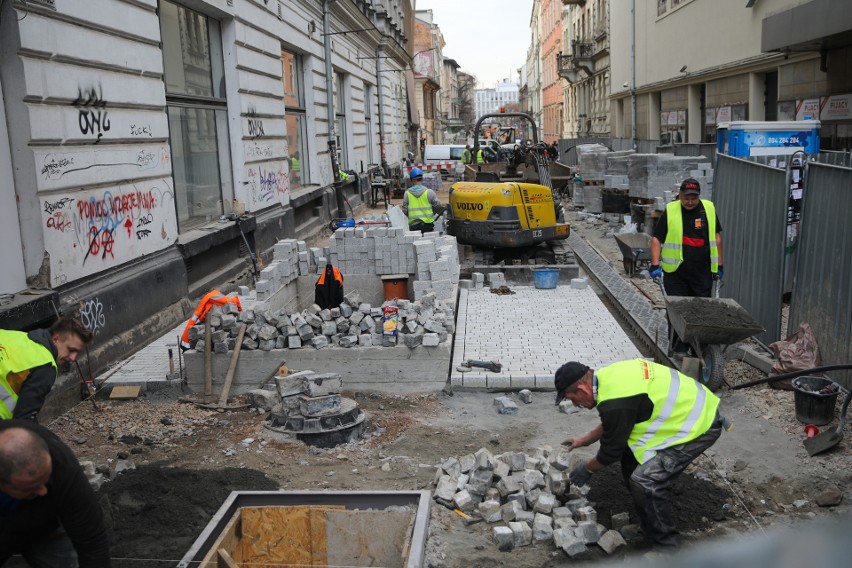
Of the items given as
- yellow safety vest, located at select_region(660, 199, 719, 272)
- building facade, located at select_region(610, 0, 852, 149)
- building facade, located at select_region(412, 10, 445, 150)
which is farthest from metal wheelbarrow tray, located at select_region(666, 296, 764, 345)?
building facade, located at select_region(412, 10, 445, 150)

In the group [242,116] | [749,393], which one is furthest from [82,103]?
[749,393]

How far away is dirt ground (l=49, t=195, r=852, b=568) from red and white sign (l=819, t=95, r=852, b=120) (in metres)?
9.41

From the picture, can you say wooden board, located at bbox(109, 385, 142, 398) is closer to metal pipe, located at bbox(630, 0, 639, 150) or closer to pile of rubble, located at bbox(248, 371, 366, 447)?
pile of rubble, located at bbox(248, 371, 366, 447)

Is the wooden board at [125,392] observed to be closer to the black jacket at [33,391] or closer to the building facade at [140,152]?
the building facade at [140,152]

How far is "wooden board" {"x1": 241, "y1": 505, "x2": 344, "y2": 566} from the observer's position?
17.2 ft

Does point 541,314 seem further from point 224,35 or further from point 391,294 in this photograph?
point 224,35

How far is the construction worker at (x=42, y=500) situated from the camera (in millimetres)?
3154

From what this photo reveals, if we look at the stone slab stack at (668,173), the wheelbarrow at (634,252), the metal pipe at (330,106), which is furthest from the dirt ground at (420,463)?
the metal pipe at (330,106)

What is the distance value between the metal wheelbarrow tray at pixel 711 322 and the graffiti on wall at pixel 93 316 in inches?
237

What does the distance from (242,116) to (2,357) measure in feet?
35.4

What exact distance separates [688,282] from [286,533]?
5161mm

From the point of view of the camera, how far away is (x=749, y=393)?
7664mm

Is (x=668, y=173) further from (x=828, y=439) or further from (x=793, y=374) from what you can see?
(x=828, y=439)

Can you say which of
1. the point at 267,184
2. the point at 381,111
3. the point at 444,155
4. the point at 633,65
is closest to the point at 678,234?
the point at 267,184
